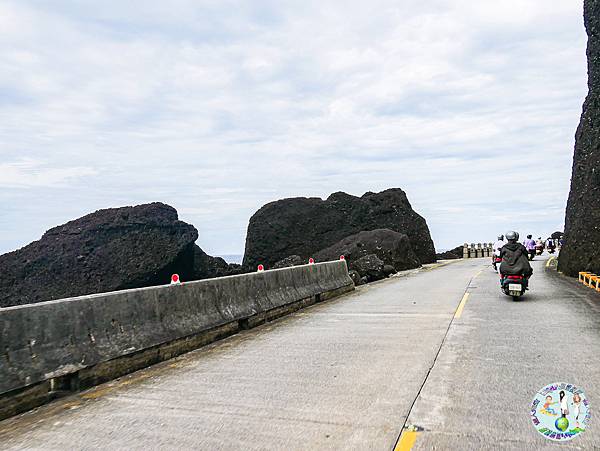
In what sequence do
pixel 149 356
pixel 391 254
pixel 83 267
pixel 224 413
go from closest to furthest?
pixel 224 413
pixel 149 356
pixel 391 254
pixel 83 267

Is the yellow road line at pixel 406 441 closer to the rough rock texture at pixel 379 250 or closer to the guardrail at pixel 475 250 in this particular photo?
the rough rock texture at pixel 379 250

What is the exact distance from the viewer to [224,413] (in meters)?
5.63

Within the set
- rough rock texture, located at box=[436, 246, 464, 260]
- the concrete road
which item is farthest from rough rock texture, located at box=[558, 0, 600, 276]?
rough rock texture, located at box=[436, 246, 464, 260]

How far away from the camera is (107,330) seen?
7301mm

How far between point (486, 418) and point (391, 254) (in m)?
27.1

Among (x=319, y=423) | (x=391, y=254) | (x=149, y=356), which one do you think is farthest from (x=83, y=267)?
(x=319, y=423)

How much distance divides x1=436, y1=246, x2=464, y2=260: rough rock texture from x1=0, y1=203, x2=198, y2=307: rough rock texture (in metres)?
24.7

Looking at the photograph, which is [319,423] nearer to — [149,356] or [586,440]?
[586,440]

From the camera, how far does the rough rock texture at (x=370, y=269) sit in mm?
25734

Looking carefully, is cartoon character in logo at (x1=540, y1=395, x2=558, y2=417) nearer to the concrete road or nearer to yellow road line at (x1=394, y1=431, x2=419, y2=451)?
the concrete road

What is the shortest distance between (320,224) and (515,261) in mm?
34874

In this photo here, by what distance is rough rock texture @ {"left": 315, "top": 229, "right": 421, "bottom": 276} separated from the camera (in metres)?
32.1

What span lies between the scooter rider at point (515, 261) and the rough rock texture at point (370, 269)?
10.2 m

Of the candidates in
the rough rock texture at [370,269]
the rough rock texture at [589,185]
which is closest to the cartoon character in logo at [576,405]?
the rough rock texture at [589,185]
